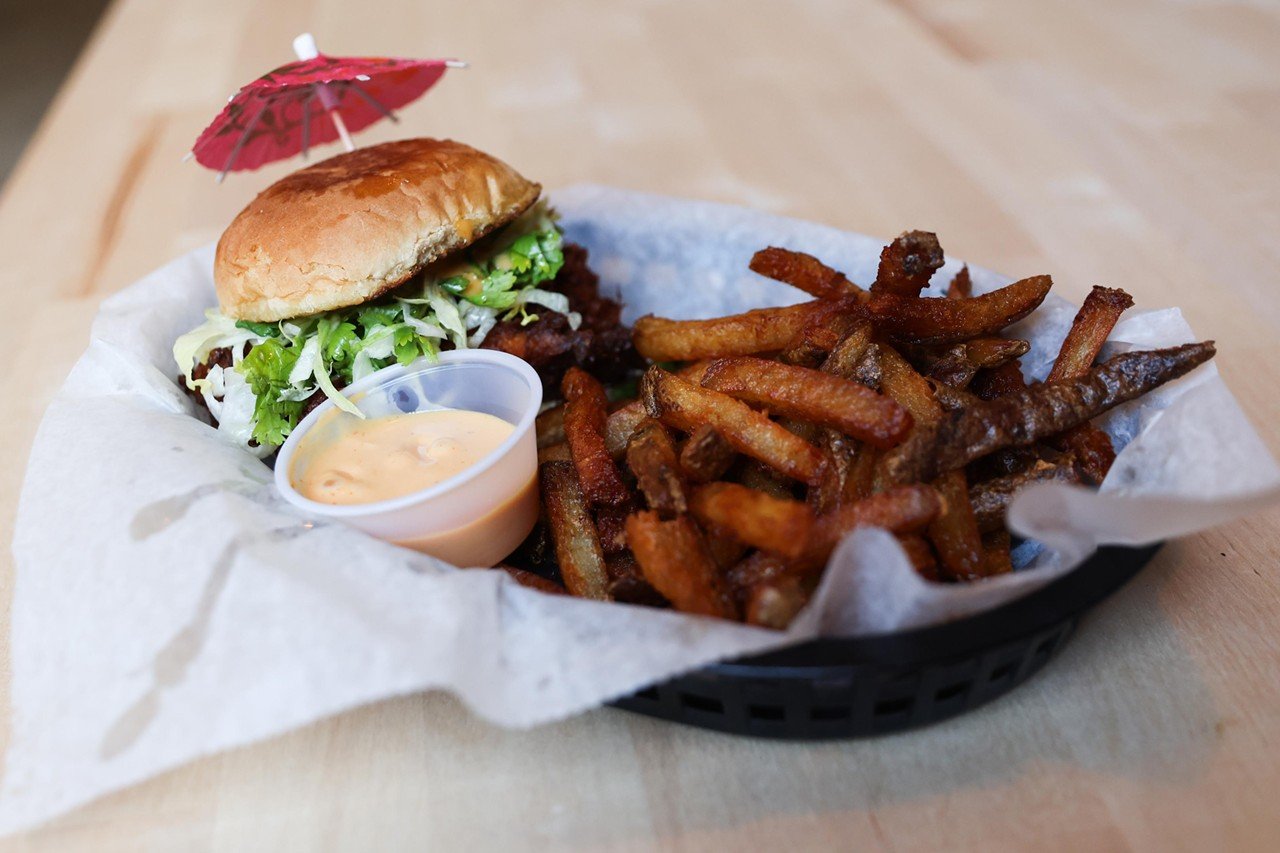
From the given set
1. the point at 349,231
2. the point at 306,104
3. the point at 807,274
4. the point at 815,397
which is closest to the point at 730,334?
the point at 807,274

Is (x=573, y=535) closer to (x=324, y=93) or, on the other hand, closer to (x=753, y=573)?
(x=753, y=573)

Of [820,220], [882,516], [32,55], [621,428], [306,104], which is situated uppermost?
[306,104]

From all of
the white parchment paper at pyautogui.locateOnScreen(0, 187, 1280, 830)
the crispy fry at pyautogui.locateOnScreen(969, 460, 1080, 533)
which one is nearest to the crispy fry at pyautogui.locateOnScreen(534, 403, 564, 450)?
the white parchment paper at pyautogui.locateOnScreen(0, 187, 1280, 830)

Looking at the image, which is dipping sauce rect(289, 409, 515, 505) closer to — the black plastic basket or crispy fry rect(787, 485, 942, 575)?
the black plastic basket

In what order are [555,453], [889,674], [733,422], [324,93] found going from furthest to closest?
[324,93], [555,453], [733,422], [889,674]

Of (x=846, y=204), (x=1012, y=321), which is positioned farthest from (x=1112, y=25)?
(x=1012, y=321)
